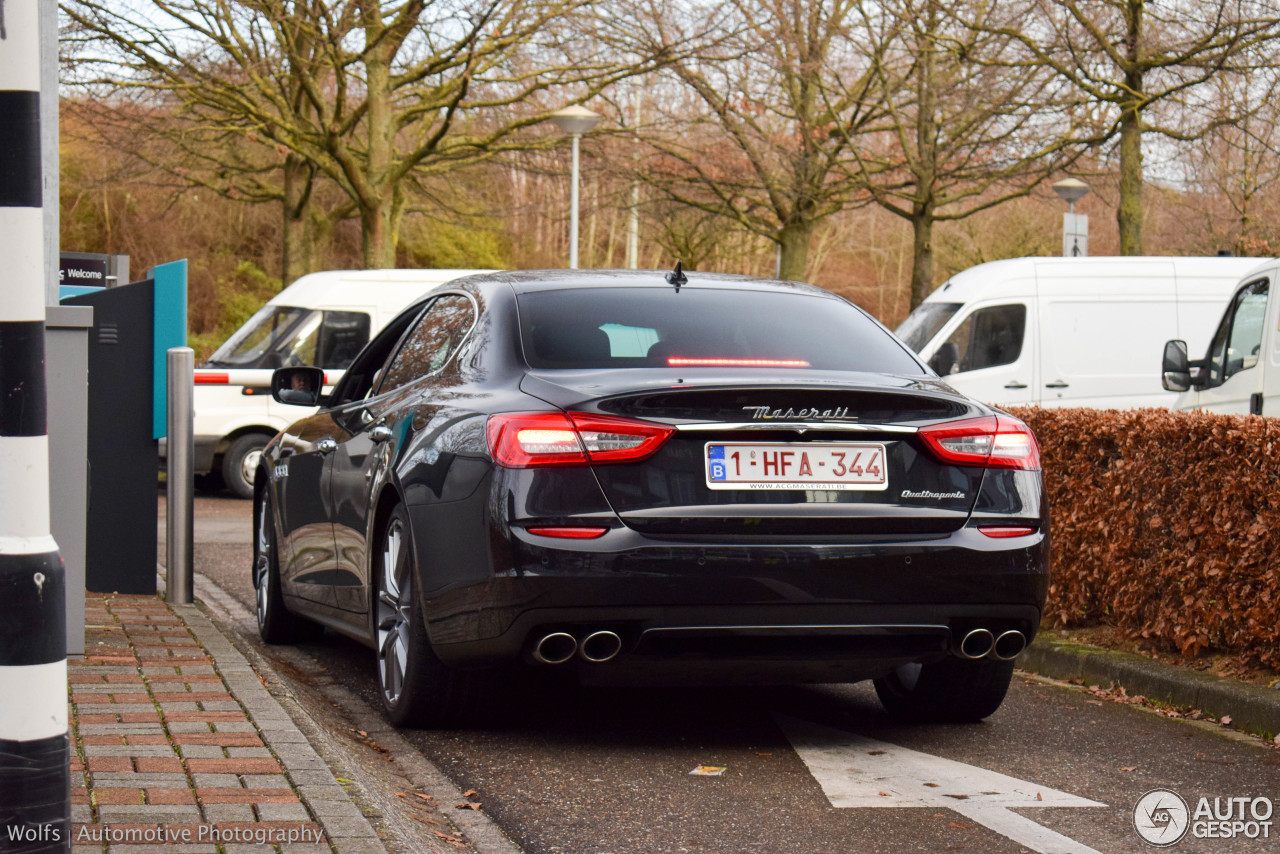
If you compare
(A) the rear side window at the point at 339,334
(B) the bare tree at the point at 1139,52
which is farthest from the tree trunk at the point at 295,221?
(B) the bare tree at the point at 1139,52

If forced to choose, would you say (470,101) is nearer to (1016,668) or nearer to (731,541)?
(1016,668)

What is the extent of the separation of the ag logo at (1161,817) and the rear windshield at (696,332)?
1.57 meters

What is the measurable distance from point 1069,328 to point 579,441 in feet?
38.9

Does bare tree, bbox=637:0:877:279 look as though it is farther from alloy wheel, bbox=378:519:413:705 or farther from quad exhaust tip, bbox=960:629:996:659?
quad exhaust tip, bbox=960:629:996:659

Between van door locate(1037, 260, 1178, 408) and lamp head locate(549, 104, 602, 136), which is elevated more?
lamp head locate(549, 104, 602, 136)

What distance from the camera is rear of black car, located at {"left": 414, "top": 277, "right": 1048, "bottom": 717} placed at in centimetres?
→ 461

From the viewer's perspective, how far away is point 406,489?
521 centimetres

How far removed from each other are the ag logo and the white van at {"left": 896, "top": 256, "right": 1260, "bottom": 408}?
10.8 metres

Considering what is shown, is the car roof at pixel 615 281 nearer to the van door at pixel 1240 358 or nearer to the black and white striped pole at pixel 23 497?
the black and white striped pole at pixel 23 497

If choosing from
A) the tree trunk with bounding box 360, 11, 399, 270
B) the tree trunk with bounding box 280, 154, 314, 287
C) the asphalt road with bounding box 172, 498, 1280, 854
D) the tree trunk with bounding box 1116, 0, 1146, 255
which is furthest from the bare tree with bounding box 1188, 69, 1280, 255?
the tree trunk with bounding box 280, 154, 314, 287

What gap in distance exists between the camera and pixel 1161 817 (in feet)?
14.9

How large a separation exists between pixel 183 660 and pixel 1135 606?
4.08 metres

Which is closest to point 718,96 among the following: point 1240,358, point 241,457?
point 241,457

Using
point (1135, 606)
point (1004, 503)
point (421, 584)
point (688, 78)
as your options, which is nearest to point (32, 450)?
point (421, 584)
